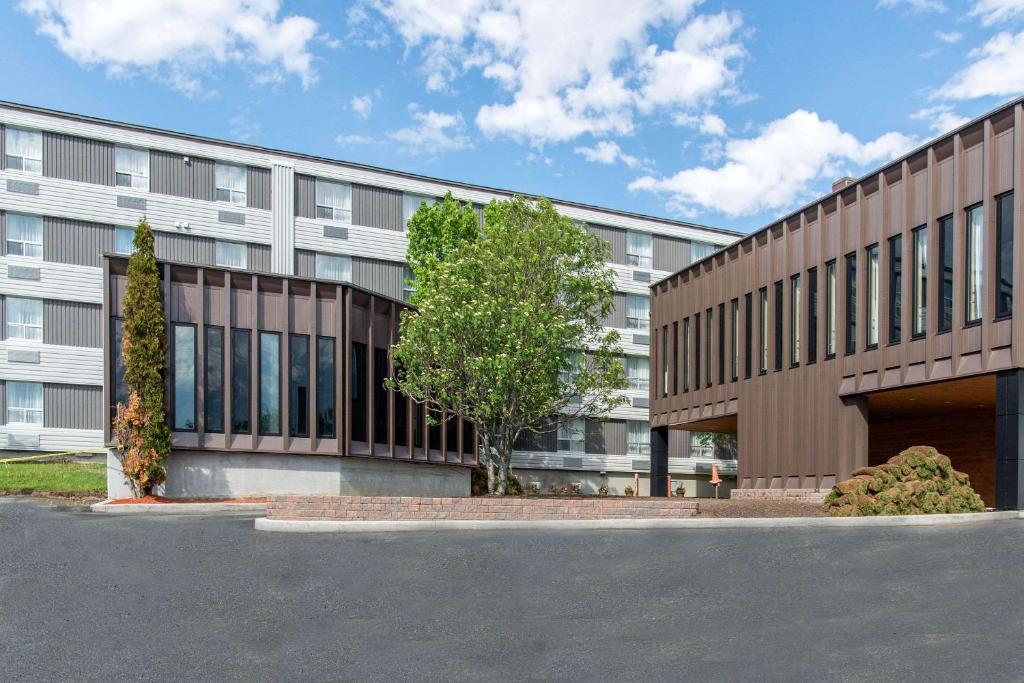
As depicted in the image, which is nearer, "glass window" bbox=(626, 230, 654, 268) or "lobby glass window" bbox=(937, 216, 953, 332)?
"lobby glass window" bbox=(937, 216, 953, 332)

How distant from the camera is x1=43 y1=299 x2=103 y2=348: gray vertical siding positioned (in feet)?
131

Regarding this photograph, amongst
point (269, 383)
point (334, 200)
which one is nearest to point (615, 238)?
→ point (334, 200)

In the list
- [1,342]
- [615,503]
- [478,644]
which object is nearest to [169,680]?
[478,644]

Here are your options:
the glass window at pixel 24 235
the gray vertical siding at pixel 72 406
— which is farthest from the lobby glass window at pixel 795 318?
the glass window at pixel 24 235

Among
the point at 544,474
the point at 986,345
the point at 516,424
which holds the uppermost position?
the point at 986,345

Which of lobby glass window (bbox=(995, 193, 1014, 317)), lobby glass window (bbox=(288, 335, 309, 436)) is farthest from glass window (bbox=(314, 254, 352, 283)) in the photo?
lobby glass window (bbox=(995, 193, 1014, 317))

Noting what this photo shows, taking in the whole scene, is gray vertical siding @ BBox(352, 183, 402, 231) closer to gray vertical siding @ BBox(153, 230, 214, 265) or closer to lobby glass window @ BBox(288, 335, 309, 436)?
gray vertical siding @ BBox(153, 230, 214, 265)

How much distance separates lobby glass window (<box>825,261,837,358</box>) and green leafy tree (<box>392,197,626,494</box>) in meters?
6.66

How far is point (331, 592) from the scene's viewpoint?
13.0 meters

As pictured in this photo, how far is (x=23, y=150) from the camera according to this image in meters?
40.1

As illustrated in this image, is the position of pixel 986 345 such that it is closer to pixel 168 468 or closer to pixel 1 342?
pixel 168 468

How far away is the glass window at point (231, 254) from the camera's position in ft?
143

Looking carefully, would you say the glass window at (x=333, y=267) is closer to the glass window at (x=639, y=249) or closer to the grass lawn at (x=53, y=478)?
the grass lawn at (x=53, y=478)

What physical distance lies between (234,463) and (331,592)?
51.7 ft
